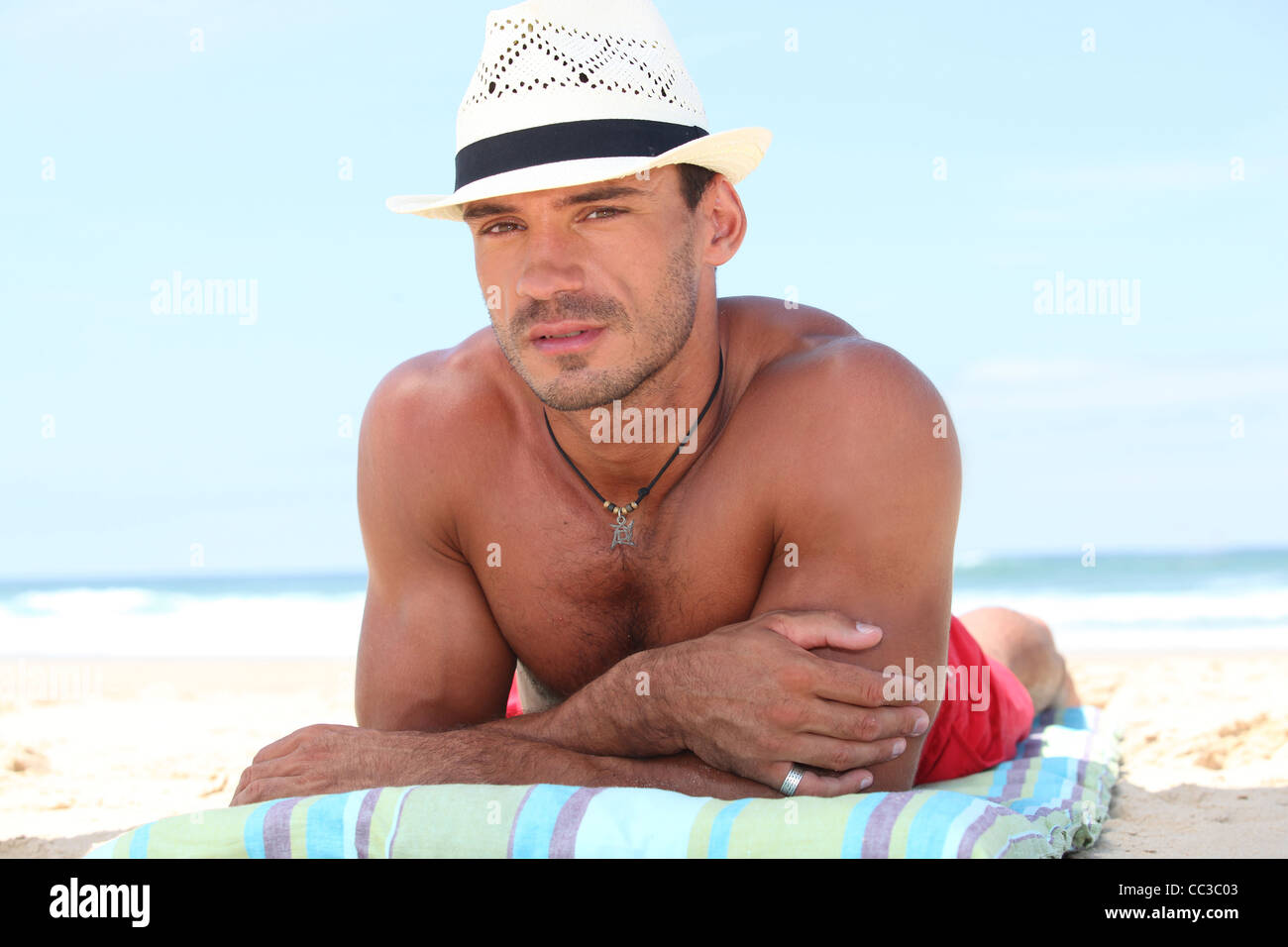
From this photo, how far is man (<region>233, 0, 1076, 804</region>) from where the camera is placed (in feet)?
7.59

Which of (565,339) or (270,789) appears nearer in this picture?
(270,789)

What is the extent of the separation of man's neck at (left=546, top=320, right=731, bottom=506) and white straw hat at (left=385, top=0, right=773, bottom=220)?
0.49 meters

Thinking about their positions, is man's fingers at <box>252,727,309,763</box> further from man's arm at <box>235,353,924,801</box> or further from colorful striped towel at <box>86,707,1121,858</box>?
colorful striped towel at <box>86,707,1121,858</box>

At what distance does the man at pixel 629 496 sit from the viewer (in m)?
2.31

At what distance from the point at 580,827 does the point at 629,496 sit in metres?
0.97

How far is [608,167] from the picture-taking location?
7.92 feet

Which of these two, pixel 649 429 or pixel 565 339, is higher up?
pixel 565 339

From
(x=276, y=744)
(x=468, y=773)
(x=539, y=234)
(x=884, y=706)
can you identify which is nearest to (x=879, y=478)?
(x=884, y=706)

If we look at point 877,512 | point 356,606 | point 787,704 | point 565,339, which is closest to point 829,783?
point 787,704

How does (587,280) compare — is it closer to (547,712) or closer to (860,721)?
(547,712)

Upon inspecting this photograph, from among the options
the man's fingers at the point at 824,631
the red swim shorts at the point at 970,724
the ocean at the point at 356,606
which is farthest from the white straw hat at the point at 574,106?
the ocean at the point at 356,606

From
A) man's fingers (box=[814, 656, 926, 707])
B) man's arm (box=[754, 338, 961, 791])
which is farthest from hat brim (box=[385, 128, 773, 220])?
man's fingers (box=[814, 656, 926, 707])

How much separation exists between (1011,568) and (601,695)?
58.1 ft

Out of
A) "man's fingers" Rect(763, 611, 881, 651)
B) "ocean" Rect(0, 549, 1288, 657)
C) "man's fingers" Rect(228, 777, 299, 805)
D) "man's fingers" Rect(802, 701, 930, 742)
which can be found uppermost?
"man's fingers" Rect(763, 611, 881, 651)
